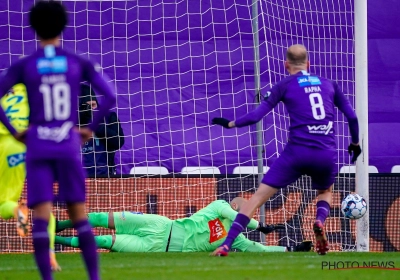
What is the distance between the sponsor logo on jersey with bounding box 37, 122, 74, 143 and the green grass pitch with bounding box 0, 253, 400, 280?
1.47m

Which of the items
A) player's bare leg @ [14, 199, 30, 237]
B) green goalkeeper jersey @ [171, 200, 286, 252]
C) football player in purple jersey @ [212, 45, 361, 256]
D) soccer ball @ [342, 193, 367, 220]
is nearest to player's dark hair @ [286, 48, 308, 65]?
football player in purple jersey @ [212, 45, 361, 256]

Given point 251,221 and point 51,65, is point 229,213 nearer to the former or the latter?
point 251,221

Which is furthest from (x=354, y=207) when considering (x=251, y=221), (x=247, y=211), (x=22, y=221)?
(x=22, y=221)

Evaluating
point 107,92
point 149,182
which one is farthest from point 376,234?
point 107,92

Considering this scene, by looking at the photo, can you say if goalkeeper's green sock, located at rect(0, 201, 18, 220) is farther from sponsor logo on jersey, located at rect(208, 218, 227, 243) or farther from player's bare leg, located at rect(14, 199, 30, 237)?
sponsor logo on jersey, located at rect(208, 218, 227, 243)

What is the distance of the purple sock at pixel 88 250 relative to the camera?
18.9 ft

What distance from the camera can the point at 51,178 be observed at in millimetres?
5773

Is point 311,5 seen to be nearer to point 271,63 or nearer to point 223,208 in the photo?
point 271,63

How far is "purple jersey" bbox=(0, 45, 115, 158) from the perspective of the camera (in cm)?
575

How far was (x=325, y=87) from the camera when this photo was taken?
8.75m

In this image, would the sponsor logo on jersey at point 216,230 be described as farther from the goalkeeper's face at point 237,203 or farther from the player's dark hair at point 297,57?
the player's dark hair at point 297,57

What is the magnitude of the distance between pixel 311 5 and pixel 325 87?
3.92 m

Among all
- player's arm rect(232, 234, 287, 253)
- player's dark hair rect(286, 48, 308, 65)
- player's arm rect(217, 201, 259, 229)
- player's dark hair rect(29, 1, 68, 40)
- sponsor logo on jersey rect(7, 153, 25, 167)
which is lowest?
player's arm rect(232, 234, 287, 253)

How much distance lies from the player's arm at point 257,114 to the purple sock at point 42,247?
115 inches
